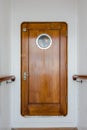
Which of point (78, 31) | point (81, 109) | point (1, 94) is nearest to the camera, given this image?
point (1, 94)

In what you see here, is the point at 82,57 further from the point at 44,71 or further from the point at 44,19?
the point at 44,19

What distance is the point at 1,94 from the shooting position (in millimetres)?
2863

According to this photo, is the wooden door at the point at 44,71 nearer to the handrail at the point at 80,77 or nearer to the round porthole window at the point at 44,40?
the round porthole window at the point at 44,40

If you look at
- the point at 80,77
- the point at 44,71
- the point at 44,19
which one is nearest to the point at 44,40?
the point at 44,19

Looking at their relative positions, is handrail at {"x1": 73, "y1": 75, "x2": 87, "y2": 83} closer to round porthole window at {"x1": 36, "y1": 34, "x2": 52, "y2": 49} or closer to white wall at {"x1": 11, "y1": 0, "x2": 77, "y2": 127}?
white wall at {"x1": 11, "y1": 0, "x2": 77, "y2": 127}

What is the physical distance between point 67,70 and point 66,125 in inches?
39.3

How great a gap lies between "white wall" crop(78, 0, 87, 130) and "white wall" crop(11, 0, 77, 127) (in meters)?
0.22

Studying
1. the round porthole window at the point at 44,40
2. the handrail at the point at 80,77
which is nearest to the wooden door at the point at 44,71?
the round porthole window at the point at 44,40

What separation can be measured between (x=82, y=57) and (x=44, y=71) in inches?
30.6

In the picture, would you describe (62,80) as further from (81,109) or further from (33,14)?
(33,14)

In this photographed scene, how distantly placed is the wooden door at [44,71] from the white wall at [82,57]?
1.12 ft

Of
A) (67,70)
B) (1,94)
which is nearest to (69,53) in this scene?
(67,70)

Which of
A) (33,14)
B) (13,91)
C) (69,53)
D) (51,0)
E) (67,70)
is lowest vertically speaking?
(13,91)

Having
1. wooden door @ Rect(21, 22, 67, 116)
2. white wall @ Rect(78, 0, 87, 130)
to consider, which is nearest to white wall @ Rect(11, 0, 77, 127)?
wooden door @ Rect(21, 22, 67, 116)
